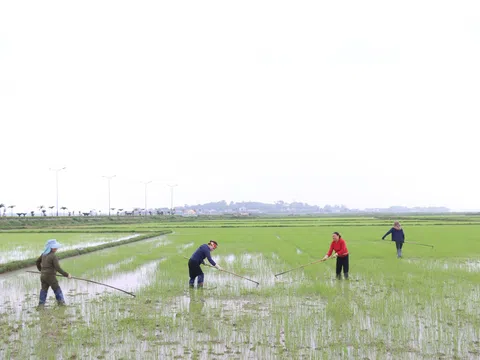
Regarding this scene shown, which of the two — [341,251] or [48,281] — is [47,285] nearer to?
[48,281]

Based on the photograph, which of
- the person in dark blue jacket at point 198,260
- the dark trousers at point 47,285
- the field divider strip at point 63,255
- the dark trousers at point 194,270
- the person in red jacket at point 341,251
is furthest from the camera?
the field divider strip at point 63,255

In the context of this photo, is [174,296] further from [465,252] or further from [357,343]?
[465,252]

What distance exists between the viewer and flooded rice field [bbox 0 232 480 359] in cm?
544

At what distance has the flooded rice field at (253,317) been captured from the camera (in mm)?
5438

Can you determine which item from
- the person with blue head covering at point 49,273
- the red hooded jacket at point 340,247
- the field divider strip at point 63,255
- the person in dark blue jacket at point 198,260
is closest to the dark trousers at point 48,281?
the person with blue head covering at point 49,273

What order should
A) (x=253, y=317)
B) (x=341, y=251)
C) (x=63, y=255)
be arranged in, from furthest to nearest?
(x=63, y=255) < (x=341, y=251) < (x=253, y=317)

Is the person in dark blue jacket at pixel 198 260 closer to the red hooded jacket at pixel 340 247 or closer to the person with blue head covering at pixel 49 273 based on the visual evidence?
the person with blue head covering at pixel 49 273

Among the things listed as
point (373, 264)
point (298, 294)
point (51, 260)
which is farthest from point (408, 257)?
point (51, 260)

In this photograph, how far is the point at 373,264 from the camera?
1279 cm

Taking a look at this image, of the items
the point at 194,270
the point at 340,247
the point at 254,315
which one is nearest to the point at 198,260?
the point at 194,270

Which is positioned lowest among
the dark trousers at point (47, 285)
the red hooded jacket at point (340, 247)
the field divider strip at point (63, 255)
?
the field divider strip at point (63, 255)

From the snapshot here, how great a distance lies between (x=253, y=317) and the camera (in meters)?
6.98

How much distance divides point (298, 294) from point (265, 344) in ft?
10.6

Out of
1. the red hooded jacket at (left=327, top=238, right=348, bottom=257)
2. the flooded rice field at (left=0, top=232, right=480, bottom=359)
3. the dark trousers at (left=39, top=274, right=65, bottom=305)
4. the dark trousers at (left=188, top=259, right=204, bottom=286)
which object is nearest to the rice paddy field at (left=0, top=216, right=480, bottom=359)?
the flooded rice field at (left=0, top=232, right=480, bottom=359)
